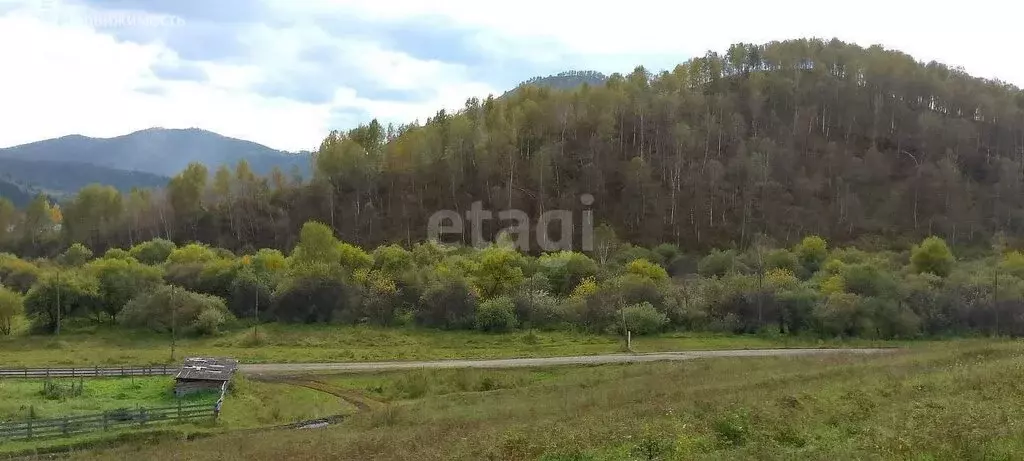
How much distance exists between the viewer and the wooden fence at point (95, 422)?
2642cm

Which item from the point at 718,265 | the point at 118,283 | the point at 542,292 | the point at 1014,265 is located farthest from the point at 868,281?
the point at 118,283

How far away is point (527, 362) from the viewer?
149ft

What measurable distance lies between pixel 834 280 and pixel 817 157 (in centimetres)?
5021

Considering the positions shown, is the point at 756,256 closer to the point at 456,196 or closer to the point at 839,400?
the point at 456,196

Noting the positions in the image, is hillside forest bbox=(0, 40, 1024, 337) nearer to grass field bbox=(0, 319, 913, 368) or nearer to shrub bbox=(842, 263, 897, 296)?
shrub bbox=(842, 263, 897, 296)

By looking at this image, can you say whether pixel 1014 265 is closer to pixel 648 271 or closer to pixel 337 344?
pixel 648 271

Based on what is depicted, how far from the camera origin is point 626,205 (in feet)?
326

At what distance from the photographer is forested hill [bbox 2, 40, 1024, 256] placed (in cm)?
9756

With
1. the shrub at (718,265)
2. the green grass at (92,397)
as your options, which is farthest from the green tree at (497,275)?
the green grass at (92,397)

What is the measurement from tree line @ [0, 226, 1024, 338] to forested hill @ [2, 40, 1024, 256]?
53.4 feet

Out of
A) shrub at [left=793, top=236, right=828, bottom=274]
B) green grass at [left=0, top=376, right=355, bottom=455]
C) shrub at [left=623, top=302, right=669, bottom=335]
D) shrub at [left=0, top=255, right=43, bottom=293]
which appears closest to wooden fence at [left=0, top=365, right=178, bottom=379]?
green grass at [left=0, top=376, right=355, bottom=455]

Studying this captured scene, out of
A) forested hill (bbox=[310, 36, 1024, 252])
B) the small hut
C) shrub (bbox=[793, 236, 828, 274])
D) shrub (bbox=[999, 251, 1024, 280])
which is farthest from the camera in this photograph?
forested hill (bbox=[310, 36, 1024, 252])
